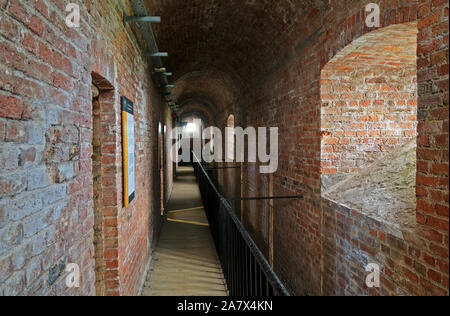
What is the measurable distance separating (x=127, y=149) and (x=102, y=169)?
46 cm

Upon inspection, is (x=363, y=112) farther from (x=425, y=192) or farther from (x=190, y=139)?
(x=190, y=139)

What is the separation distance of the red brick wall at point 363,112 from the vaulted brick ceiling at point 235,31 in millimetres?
816

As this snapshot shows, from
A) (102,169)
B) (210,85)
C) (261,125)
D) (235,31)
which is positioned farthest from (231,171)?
(102,169)

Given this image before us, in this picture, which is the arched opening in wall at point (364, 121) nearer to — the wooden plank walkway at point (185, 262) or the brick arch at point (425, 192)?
the brick arch at point (425, 192)

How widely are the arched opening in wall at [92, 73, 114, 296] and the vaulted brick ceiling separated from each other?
1.87 meters

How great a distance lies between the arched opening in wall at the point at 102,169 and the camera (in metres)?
2.62

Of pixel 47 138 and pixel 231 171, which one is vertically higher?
pixel 47 138

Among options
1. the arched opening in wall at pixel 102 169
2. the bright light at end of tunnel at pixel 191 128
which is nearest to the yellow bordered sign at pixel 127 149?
the arched opening in wall at pixel 102 169

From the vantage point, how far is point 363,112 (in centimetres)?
362

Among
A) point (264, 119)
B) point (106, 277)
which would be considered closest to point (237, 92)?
point (264, 119)

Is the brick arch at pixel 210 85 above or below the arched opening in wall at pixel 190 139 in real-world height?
above

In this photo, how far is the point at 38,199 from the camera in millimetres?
1303

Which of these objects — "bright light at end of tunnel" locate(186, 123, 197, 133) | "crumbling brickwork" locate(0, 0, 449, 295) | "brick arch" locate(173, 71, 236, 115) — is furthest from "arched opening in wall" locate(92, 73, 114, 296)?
"bright light at end of tunnel" locate(186, 123, 197, 133)
